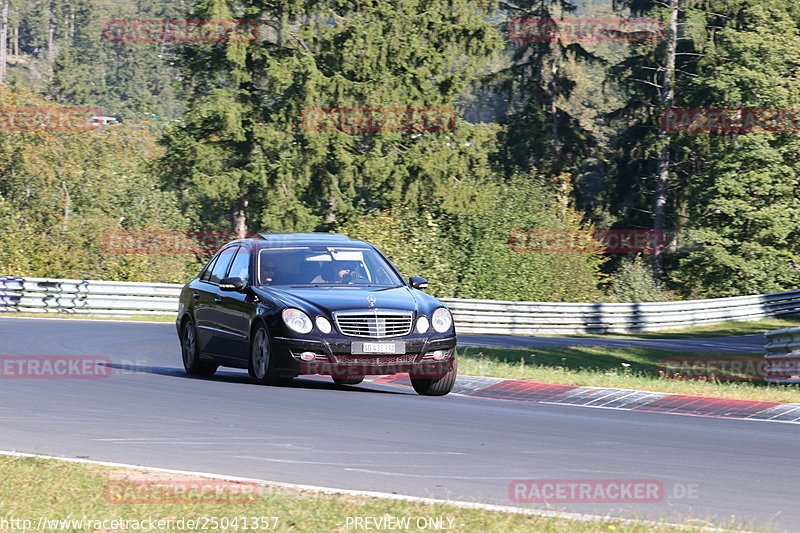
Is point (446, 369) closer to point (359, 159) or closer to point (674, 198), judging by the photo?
point (359, 159)

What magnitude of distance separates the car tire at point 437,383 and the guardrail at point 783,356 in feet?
29.4

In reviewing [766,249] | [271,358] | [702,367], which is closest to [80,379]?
[271,358]

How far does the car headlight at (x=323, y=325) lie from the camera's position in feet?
42.4

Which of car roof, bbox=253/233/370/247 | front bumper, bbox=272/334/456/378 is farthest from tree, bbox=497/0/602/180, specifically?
front bumper, bbox=272/334/456/378

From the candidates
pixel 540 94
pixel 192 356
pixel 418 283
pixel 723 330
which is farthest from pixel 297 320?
pixel 540 94

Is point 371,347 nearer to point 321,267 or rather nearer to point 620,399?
point 321,267

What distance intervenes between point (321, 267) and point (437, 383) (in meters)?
1.93

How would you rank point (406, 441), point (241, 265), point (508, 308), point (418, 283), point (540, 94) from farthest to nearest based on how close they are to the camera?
point (540, 94) → point (508, 308) → point (241, 265) → point (418, 283) → point (406, 441)

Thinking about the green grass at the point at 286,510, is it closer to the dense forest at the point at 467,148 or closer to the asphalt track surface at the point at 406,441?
the asphalt track surface at the point at 406,441

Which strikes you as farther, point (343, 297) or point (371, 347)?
point (343, 297)

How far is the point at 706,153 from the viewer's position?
2312 inches

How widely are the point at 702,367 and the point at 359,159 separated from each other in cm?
3366

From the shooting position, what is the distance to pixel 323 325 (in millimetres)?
12930

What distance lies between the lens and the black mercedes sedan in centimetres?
1293
